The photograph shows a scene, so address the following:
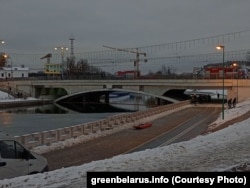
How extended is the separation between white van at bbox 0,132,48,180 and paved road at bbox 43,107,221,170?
700 cm

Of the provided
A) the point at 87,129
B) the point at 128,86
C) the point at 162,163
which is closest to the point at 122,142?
the point at 87,129

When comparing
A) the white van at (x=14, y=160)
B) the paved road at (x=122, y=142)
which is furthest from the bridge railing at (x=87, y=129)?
the white van at (x=14, y=160)

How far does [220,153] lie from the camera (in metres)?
15.5

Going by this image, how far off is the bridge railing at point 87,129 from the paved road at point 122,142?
3.14 feet

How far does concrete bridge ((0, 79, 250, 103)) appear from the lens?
86.3 m

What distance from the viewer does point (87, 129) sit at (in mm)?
33094

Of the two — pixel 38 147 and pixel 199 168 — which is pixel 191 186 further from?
pixel 38 147

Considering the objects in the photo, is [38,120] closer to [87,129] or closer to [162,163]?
[87,129]

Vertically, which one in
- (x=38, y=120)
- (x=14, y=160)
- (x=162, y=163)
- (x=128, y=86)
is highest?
(x=14, y=160)

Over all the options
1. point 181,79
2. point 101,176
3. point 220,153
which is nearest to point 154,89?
point 181,79

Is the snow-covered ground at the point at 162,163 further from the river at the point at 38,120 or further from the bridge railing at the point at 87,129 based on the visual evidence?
the river at the point at 38,120

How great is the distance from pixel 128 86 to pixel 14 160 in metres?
90.8

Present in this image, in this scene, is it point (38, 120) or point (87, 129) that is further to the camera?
point (38, 120)

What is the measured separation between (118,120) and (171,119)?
12.0m
